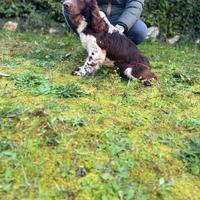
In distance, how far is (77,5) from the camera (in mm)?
5398

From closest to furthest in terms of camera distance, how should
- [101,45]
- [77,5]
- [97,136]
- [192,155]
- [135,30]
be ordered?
[192,155], [97,136], [77,5], [101,45], [135,30]

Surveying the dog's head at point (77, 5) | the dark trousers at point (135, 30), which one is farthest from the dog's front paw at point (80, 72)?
the dark trousers at point (135, 30)

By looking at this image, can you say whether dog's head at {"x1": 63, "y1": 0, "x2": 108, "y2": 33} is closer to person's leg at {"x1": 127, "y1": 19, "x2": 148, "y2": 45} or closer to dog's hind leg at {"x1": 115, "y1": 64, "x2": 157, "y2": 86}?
dog's hind leg at {"x1": 115, "y1": 64, "x2": 157, "y2": 86}

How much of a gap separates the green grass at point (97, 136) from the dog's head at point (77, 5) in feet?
2.62

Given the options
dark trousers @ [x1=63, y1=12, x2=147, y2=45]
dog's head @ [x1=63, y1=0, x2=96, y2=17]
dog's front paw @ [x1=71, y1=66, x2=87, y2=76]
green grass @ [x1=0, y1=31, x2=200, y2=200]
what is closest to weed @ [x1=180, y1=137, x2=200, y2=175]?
green grass @ [x1=0, y1=31, x2=200, y2=200]

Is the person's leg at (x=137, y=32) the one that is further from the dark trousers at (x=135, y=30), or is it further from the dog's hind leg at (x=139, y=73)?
the dog's hind leg at (x=139, y=73)

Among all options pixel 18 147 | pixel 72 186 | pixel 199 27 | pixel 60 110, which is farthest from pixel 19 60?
pixel 199 27

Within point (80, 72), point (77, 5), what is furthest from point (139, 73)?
point (77, 5)

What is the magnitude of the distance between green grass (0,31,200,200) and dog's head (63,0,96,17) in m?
0.80

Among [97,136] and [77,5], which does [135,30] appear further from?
[97,136]

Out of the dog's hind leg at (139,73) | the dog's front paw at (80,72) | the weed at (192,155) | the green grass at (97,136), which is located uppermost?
the weed at (192,155)

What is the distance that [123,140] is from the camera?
373cm

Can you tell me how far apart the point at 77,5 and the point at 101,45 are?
0.58 m

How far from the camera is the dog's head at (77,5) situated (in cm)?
539
